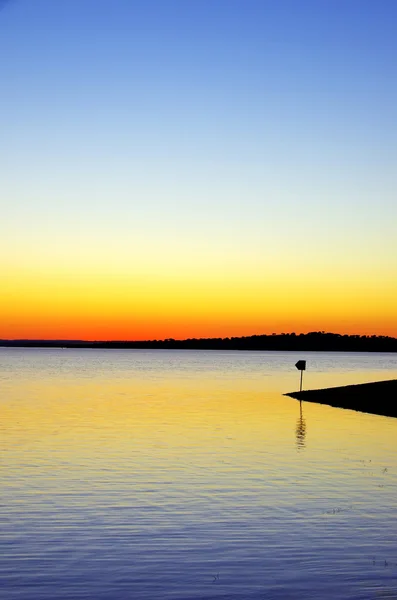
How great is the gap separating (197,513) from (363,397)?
4895cm

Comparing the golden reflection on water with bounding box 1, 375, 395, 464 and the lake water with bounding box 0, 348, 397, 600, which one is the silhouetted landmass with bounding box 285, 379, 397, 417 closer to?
the golden reflection on water with bounding box 1, 375, 395, 464

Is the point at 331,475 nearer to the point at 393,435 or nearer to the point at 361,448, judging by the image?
the point at 361,448

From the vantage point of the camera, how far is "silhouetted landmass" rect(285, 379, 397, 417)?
6178cm

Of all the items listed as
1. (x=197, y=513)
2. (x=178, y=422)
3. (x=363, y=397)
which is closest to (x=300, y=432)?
(x=178, y=422)

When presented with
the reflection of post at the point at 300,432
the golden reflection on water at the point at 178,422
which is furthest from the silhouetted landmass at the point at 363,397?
the reflection of post at the point at 300,432

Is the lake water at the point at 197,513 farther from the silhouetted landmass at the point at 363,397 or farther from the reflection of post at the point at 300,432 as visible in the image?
the silhouetted landmass at the point at 363,397

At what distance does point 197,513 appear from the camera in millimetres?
22312

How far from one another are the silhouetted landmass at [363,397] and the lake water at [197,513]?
50.3 ft

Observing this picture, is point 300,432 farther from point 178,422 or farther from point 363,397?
point 363,397

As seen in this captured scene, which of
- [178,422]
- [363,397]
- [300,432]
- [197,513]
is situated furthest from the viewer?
[363,397]

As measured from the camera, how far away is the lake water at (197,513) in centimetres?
1534

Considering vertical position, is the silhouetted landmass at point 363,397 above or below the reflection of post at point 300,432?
above

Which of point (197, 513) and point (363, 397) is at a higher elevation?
point (363, 397)

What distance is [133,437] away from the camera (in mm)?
43094
